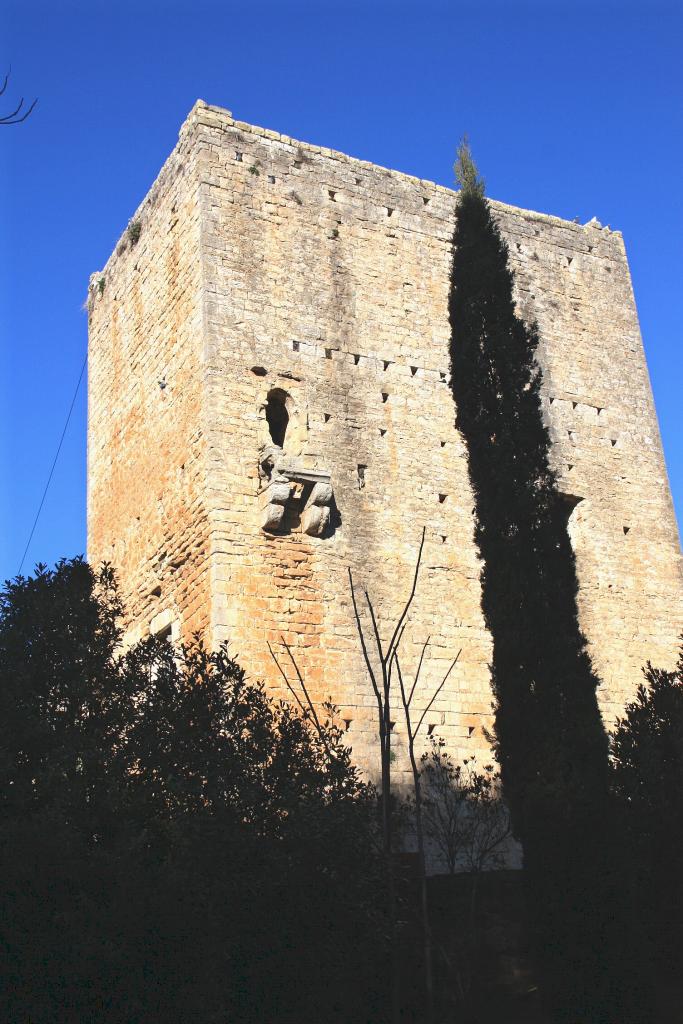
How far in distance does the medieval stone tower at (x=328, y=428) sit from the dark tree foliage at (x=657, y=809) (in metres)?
1.07

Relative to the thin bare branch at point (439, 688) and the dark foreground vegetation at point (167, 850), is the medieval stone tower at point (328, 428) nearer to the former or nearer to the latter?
the thin bare branch at point (439, 688)

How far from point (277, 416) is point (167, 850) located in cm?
546

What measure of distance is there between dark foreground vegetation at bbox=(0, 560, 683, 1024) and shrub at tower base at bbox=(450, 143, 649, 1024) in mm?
592

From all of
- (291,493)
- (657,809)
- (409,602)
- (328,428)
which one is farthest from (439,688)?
(328,428)

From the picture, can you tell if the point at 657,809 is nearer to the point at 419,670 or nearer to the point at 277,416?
the point at 419,670

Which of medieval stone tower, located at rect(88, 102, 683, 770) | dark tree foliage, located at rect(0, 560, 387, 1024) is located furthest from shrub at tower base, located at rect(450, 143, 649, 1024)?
→ dark tree foliage, located at rect(0, 560, 387, 1024)

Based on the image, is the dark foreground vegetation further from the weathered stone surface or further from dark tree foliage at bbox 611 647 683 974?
the weathered stone surface

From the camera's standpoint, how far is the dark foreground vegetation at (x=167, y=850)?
20.7 ft

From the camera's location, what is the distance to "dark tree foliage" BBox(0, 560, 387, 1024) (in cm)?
631

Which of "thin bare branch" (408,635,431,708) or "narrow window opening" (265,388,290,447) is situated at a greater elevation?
"narrow window opening" (265,388,290,447)

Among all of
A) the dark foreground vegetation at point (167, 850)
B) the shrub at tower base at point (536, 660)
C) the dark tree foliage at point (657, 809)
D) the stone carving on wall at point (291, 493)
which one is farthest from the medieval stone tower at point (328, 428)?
the dark foreground vegetation at point (167, 850)

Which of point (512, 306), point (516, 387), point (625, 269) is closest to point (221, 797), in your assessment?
point (516, 387)

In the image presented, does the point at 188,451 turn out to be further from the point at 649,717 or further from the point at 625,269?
the point at 625,269

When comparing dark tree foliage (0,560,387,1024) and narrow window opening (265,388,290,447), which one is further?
narrow window opening (265,388,290,447)
